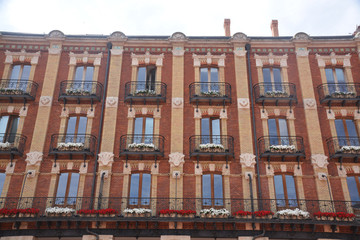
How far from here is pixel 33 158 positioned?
17875 millimetres

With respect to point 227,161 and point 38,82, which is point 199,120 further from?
point 38,82

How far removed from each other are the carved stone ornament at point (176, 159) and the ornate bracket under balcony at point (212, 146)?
1.99 ft

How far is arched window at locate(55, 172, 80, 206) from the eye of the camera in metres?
17.2

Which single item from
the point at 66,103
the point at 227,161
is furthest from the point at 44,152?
the point at 227,161

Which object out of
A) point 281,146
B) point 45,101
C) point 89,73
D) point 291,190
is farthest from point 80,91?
point 291,190

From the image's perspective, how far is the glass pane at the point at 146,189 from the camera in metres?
17.2

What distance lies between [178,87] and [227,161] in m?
5.54

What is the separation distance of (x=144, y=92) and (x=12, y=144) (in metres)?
8.16

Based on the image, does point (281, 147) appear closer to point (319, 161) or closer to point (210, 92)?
point (319, 161)

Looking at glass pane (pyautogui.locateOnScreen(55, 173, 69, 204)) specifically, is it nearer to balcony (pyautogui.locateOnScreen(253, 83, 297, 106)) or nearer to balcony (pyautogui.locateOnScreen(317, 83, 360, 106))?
balcony (pyautogui.locateOnScreen(253, 83, 297, 106))

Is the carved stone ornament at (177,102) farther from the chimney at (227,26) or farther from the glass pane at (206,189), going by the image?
the chimney at (227,26)

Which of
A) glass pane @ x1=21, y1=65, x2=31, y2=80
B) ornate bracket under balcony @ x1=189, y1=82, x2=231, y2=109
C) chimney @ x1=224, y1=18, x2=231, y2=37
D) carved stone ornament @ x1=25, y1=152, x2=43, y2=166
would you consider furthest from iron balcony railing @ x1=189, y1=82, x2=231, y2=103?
glass pane @ x1=21, y1=65, x2=31, y2=80

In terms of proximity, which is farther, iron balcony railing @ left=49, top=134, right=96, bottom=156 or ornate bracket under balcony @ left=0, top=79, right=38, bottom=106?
ornate bracket under balcony @ left=0, top=79, right=38, bottom=106

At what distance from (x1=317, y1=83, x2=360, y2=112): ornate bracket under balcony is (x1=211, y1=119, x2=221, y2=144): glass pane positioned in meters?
6.42
